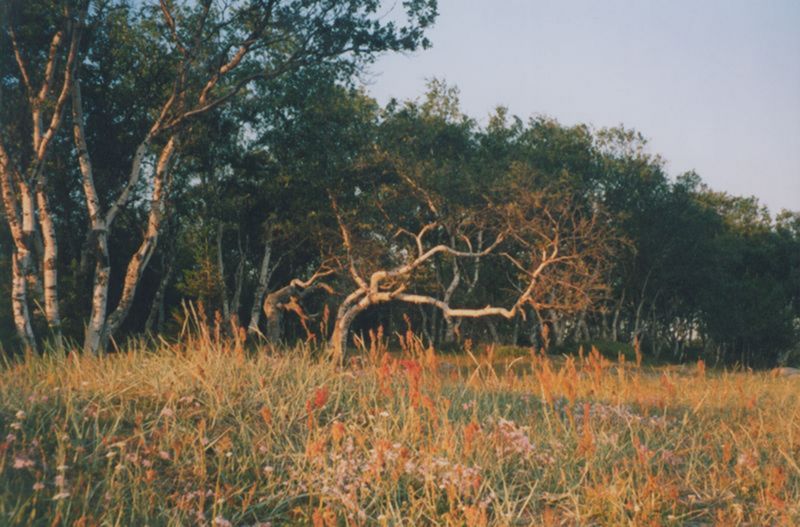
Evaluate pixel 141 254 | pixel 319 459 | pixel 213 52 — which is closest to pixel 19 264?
pixel 141 254

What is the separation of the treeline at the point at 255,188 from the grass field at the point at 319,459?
21.6ft

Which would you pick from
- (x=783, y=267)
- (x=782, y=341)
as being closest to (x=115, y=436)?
(x=782, y=341)

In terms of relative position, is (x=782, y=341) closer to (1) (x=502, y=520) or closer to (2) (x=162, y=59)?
(2) (x=162, y=59)

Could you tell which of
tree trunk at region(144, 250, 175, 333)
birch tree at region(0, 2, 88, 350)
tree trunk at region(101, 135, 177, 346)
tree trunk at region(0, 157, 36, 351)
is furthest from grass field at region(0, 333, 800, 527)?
tree trunk at region(144, 250, 175, 333)

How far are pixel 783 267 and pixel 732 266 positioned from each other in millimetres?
7815

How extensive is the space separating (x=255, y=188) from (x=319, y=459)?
23609 mm

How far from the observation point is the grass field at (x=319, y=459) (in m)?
4.66

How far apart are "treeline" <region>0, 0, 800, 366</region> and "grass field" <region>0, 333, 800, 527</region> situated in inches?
259

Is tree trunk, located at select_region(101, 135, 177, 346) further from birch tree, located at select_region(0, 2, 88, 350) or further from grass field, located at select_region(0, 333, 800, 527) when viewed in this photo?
grass field, located at select_region(0, 333, 800, 527)

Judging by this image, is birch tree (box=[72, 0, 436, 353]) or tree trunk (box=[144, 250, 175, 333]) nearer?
birch tree (box=[72, 0, 436, 353])

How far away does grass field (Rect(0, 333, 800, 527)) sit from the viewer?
466 centimetres

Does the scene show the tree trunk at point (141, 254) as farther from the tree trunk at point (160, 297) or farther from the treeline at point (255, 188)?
the tree trunk at point (160, 297)

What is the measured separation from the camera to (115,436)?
5191mm

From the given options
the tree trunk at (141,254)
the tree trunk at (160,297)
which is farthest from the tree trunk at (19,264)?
the tree trunk at (160,297)
